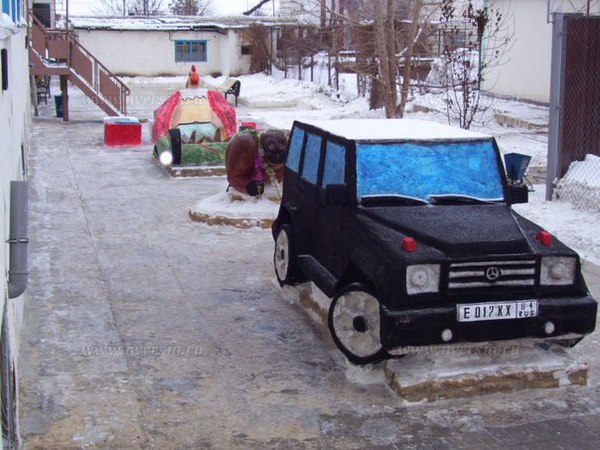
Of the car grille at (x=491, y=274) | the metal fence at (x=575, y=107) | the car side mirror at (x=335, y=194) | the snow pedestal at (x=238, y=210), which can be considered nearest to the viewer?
the car grille at (x=491, y=274)

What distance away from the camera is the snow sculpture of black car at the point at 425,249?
5660 mm

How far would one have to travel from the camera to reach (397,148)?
6.66 meters

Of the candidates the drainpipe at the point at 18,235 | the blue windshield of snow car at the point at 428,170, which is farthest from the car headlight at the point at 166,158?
the drainpipe at the point at 18,235

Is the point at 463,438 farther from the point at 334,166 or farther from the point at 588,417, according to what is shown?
the point at 334,166

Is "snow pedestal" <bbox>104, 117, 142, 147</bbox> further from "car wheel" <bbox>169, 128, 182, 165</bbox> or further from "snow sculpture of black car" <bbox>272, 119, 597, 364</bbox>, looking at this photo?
"snow sculpture of black car" <bbox>272, 119, 597, 364</bbox>

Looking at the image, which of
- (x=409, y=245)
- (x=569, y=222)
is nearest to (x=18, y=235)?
(x=409, y=245)

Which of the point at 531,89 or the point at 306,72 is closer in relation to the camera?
the point at 531,89

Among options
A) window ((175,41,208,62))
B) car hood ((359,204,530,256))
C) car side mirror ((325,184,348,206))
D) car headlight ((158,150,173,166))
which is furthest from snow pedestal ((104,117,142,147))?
window ((175,41,208,62))

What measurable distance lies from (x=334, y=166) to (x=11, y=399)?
3.30 metres

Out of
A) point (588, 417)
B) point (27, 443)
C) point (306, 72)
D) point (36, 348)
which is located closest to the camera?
point (27, 443)

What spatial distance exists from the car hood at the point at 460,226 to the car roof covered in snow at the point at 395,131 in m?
0.62

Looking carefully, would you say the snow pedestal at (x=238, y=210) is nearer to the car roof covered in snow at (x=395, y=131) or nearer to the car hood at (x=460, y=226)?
the car roof covered in snow at (x=395, y=131)

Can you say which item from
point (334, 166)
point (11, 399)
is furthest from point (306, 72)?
point (11, 399)

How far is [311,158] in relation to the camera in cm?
747
